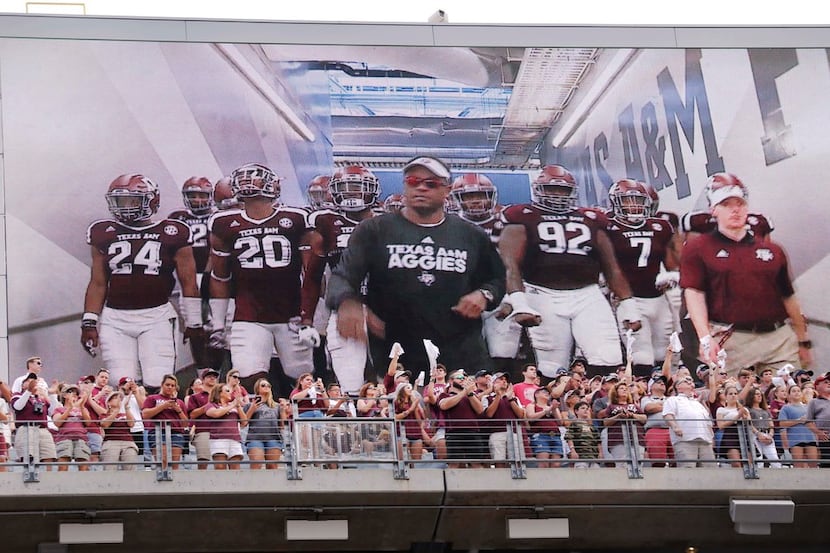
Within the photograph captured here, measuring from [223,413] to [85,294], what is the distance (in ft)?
17.3

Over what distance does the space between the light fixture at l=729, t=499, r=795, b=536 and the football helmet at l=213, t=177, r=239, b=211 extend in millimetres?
8320

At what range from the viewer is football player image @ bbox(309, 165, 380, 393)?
24.3m

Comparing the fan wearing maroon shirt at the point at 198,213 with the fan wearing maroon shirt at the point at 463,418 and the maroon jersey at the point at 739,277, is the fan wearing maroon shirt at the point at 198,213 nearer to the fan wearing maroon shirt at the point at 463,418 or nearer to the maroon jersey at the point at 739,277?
the fan wearing maroon shirt at the point at 463,418

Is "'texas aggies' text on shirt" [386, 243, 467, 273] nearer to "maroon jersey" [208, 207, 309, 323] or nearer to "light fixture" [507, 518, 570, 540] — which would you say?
"maroon jersey" [208, 207, 309, 323]

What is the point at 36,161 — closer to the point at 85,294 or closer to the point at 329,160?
the point at 85,294

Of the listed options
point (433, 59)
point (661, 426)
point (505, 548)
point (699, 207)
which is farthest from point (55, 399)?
point (699, 207)

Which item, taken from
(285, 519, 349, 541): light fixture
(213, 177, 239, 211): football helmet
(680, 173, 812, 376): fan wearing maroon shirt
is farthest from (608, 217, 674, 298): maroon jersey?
(285, 519, 349, 541): light fixture

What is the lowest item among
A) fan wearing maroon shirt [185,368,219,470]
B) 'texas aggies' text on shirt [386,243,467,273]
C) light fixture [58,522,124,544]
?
light fixture [58,522,124,544]

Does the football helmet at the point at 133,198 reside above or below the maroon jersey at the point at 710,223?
above

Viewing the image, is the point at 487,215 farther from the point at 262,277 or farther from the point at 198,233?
the point at 198,233

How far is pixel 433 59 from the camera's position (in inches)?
1022

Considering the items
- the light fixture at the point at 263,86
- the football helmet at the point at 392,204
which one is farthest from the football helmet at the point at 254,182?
the football helmet at the point at 392,204

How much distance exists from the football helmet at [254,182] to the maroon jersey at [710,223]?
600 centimetres

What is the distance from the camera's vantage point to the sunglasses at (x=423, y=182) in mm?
25312
